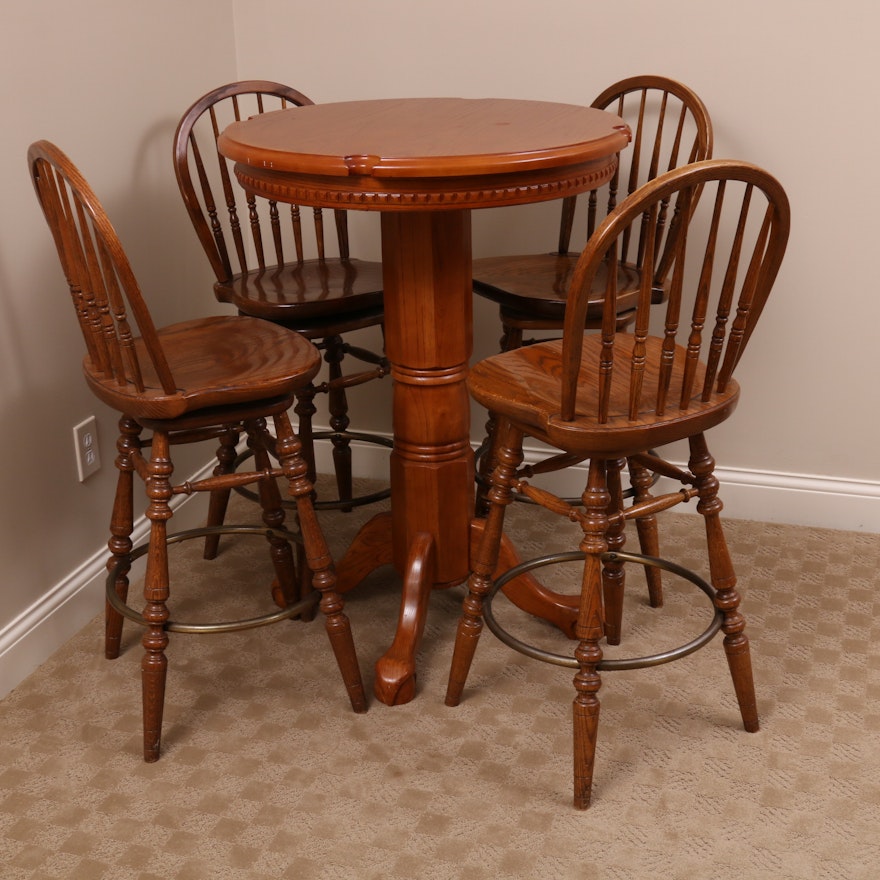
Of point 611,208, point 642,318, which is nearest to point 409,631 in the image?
point 642,318

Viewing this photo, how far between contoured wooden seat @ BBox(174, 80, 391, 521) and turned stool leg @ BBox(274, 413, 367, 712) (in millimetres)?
384

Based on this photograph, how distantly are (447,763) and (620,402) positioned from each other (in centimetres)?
71

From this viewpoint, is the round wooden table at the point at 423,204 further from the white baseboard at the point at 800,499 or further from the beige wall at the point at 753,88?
the white baseboard at the point at 800,499

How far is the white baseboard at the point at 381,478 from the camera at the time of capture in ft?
7.01

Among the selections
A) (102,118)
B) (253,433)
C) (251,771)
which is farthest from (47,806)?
(102,118)

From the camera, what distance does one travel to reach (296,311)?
86.7 inches

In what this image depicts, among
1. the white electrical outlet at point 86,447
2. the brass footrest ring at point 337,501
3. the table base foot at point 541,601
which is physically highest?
the white electrical outlet at point 86,447

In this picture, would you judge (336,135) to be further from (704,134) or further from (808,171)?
(808,171)

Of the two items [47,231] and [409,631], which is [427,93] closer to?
[47,231]

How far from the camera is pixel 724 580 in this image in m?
1.82

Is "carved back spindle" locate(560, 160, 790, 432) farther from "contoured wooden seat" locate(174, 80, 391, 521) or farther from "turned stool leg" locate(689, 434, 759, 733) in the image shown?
"contoured wooden seat" locate(174, 80, 391, 521)

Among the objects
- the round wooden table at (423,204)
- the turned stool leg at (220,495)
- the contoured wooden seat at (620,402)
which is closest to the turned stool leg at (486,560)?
the contoured wooden seat at (620,402)

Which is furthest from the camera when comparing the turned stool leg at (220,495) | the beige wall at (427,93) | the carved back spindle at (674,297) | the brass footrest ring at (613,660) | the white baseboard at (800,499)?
the white baseboard at (800,499)

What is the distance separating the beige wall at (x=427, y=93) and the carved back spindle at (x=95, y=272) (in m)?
0.33
